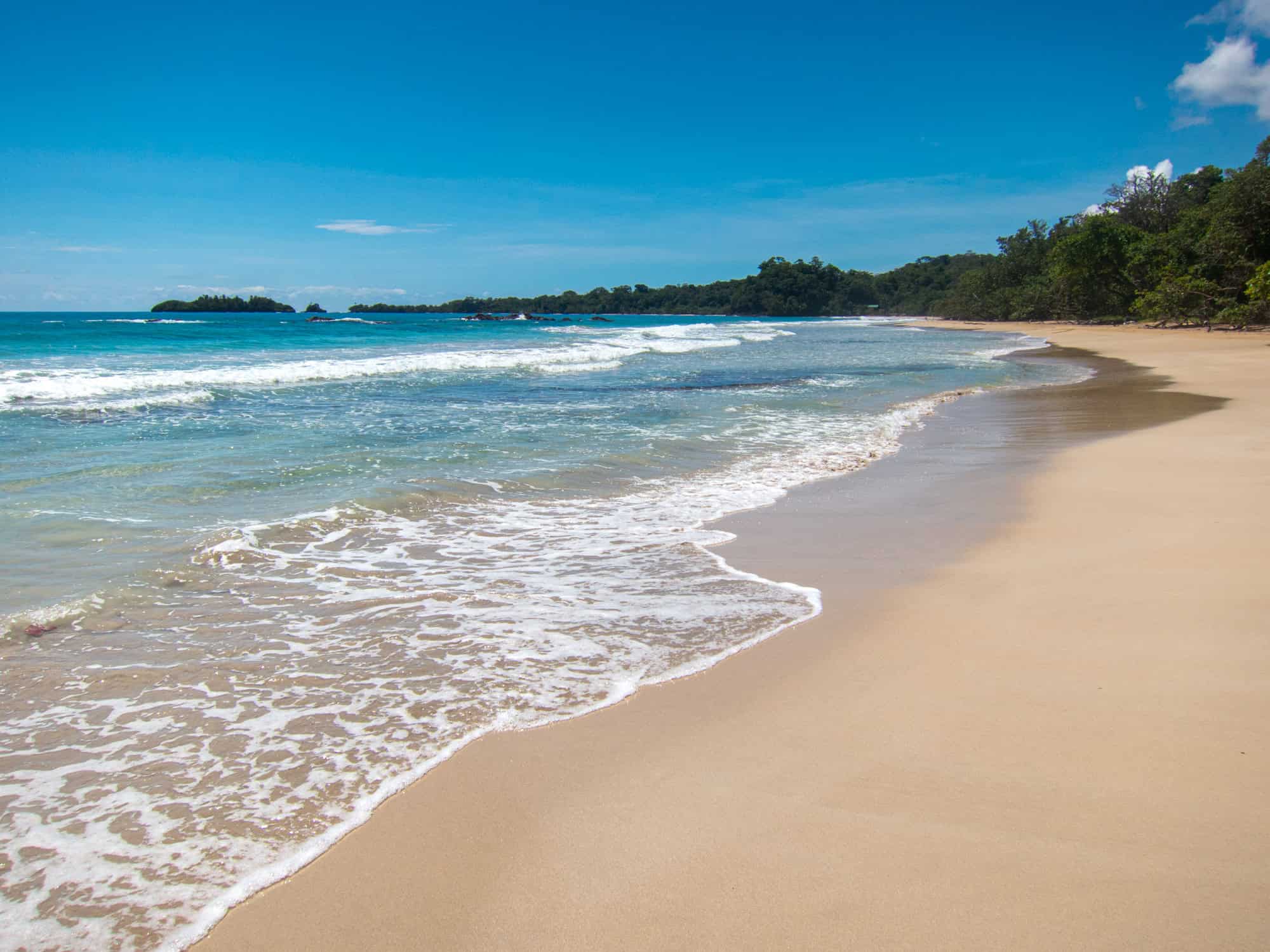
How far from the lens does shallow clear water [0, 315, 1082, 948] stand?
241cm

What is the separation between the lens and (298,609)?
14.2ft

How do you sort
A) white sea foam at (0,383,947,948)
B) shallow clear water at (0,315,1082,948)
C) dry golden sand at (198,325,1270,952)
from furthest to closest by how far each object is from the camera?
shallow clear water at (0,315,1082,948), white sea foam at (0,383,947,948), dry golden sand at (198,325,1270,952)

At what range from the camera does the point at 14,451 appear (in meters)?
9.16

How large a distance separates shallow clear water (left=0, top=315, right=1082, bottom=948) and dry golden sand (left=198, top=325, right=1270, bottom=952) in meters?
0.31

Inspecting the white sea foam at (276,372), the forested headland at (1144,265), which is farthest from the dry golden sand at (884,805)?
the forested headland at (1144,265)

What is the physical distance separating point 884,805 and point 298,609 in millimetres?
3361

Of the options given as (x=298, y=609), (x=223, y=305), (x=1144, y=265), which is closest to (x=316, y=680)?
(x=298, y=609)

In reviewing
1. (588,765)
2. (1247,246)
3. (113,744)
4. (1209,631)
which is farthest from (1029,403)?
(1247,246)

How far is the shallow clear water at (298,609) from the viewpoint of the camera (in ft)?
7.91

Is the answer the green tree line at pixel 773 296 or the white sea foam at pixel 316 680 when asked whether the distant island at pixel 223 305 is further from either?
the white sea foam at pixel 316 680

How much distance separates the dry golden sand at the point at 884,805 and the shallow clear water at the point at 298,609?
31 centimetres

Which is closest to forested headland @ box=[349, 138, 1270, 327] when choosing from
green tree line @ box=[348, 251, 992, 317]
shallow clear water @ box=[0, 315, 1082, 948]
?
green tree line @ box=[348, 251, 992, 317]

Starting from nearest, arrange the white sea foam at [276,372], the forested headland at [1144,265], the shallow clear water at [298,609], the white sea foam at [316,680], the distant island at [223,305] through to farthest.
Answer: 1. the white sea foam at [316,680]
2. the shallow clear water at [298,609]
3. the white sea foam at [276,372]
4. the forested headland at [1144,265]
5. the distant island at [223,305]

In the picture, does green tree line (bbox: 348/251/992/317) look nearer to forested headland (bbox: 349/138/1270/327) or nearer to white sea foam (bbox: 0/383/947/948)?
forested headland (bbox: 349/138/1270/327)
